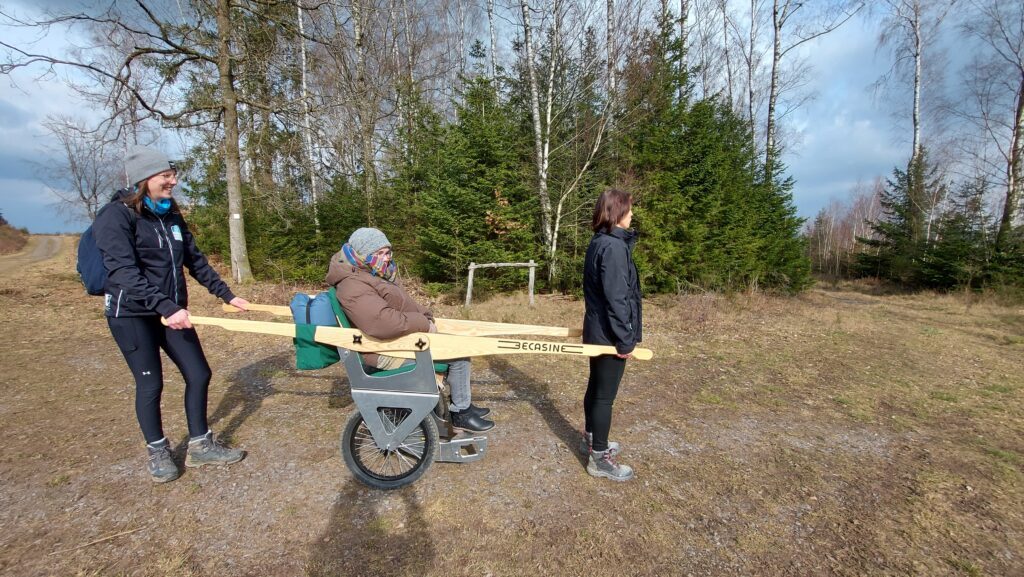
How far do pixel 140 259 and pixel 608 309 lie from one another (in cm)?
273

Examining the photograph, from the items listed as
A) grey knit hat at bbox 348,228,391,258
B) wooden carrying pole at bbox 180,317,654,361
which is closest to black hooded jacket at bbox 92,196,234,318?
wooden carrying pole at bbox 180,317,654,361

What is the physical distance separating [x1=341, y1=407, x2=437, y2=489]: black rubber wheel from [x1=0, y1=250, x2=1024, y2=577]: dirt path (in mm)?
102

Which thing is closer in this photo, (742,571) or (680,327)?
(742,571)

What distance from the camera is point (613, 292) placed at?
252cm

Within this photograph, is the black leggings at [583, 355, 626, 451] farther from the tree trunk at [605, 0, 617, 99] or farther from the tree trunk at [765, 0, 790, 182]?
the tree trunk at [765, 0, 790, 182]

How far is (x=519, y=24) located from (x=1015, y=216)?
17169 mm


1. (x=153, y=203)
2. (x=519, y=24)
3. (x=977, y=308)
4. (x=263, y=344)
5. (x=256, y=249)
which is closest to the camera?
(x=153, y=203)

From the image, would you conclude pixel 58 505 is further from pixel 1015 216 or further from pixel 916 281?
pixel 916 281

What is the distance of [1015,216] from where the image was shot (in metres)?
14.1

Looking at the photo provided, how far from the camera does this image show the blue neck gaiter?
8.17 ft

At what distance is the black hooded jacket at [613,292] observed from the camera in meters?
2.52

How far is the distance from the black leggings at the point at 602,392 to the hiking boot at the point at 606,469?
51mm

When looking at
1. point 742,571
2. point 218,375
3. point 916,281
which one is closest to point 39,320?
point 218,375

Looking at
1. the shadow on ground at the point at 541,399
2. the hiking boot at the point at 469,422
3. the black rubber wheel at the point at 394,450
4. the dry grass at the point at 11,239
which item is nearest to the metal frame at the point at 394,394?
the black rubber wheel at the point at 394,450
